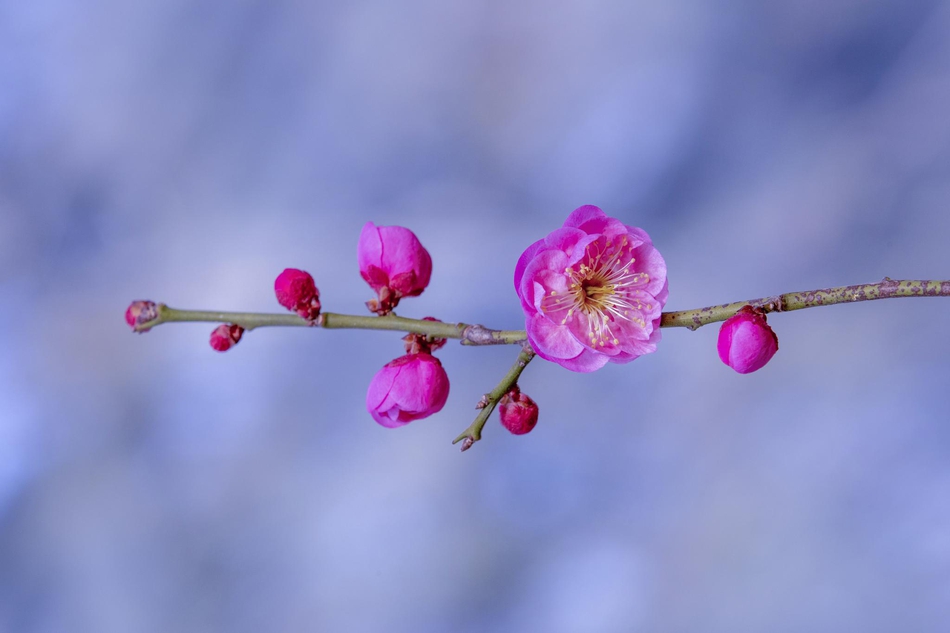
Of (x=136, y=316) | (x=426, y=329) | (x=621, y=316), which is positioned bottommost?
(x=136, y=316)

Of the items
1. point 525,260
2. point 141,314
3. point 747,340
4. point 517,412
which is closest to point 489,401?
point 517,412

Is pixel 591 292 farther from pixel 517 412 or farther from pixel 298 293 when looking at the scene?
pixel 298 293

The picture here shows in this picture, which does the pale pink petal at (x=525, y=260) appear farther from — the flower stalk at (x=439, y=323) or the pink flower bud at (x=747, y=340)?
the pink flower bud at (x=747, y=340)

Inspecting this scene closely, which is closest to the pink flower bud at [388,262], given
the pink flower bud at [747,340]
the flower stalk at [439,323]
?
the flower stalk at [439,323]

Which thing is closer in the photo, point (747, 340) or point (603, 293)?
point (747, 340)

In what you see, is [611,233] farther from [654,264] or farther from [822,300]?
[822,300]

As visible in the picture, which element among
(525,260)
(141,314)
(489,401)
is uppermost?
(525,260)

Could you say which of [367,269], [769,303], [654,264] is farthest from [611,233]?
[367,269]
